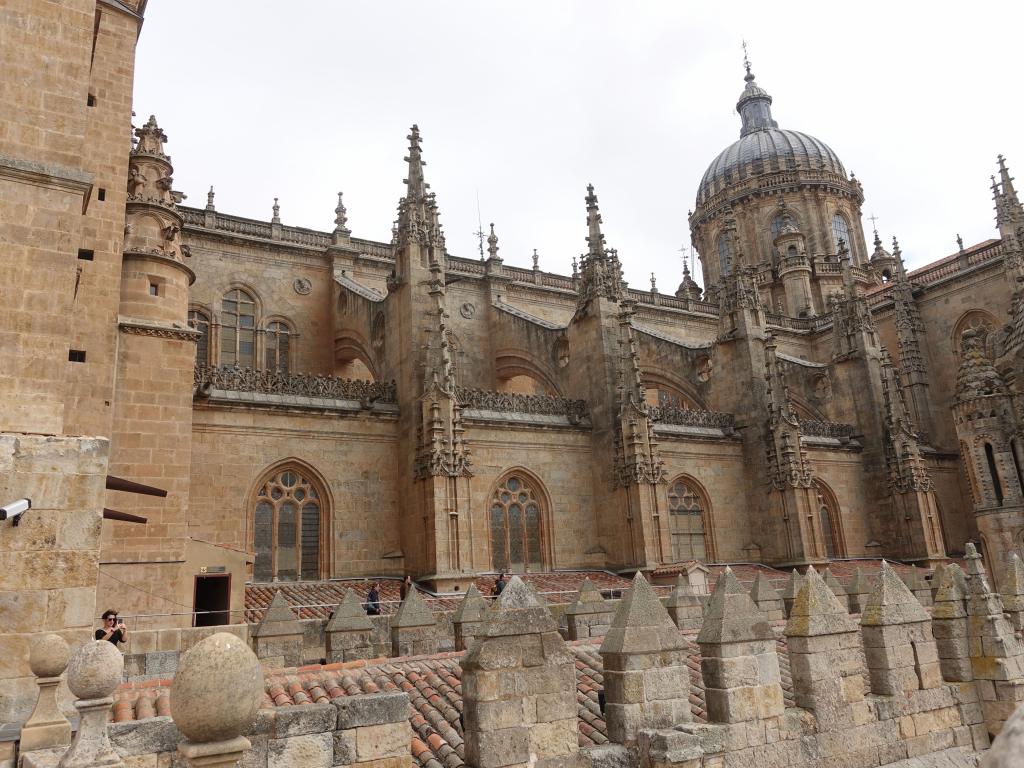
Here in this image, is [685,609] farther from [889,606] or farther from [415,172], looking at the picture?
[415,172]

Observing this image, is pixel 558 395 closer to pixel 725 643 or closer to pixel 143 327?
pixel 143 327

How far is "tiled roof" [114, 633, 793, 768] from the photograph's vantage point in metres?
7.17

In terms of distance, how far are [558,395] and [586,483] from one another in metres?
3.57

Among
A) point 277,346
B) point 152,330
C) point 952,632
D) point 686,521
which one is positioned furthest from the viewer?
point 277,346

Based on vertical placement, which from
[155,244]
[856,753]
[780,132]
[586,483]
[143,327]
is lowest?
[856,753]

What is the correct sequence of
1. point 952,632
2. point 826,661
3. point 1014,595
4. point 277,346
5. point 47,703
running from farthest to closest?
point 277,346, point 1014,595, point 952,632, point 826,661, point 47,703

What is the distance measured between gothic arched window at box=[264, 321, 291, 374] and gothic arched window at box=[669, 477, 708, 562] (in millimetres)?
13715

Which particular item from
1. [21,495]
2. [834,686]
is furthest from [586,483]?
[21,495]

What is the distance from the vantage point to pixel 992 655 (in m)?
10.2

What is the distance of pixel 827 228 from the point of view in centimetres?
4853

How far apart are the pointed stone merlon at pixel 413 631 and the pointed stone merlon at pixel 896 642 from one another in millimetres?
6364

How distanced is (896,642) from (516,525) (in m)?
13.4

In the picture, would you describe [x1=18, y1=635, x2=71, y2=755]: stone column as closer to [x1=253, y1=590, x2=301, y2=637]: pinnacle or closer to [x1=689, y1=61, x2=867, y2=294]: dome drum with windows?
[x1=253, y1=590, x2=301, y2=637]: pinnacle

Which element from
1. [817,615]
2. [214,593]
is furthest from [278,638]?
[817,615]
